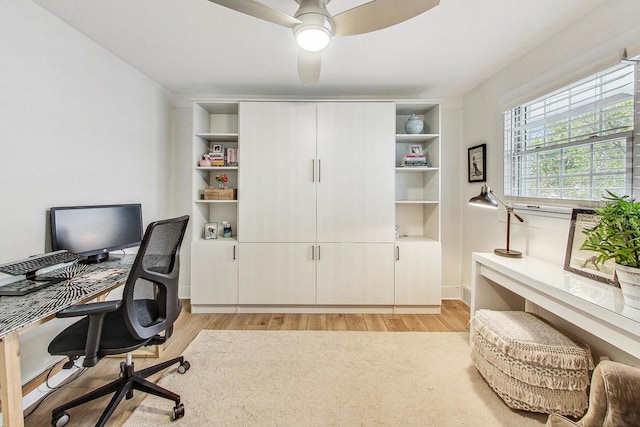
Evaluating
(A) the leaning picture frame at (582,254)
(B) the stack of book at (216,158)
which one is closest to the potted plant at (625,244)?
(A) the leaning picture frame at (582,254)

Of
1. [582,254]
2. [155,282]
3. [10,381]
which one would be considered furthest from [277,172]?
[582,254]

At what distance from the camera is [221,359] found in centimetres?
208

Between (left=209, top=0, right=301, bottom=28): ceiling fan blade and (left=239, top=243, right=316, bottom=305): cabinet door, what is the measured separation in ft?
6.49

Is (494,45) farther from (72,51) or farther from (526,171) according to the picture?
(72,51)

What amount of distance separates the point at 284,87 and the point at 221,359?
8.76 feet

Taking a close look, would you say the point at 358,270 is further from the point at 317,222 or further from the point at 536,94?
the point at 536,94

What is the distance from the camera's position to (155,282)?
149 cm

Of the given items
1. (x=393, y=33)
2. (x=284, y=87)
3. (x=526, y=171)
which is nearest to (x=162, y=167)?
(x=284, y=87)

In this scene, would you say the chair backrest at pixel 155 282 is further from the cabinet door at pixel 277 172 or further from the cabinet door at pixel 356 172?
the cabinet door at pixel 356 172

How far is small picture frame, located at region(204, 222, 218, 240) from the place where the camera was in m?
3.05

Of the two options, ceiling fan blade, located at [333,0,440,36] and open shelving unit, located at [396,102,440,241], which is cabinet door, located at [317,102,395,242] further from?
ceiling fan blade, located at [333,0,440,36]

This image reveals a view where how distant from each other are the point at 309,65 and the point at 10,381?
7.14 feet

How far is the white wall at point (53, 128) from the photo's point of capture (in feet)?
5.20

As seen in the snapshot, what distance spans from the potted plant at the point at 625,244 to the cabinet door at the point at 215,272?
2.78m
